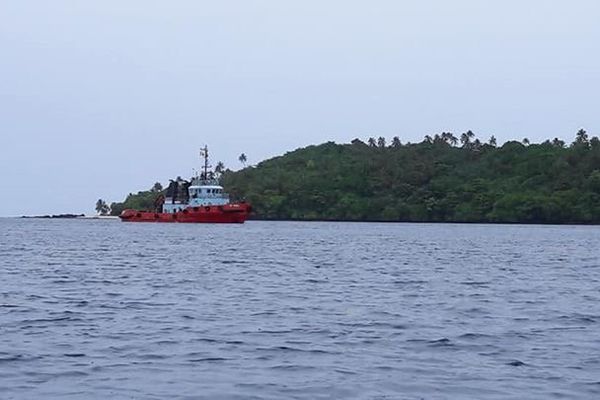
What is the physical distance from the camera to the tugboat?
552 feet

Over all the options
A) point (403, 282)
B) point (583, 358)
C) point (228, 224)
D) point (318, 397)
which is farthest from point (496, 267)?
point (228, 224)

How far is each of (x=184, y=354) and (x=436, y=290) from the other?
61.9ft

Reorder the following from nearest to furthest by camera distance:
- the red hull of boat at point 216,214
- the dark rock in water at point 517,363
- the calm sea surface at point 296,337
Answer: the calm sea surface at point 296,337, the dark rock in water at point 517,363, the red hull of boat at point 216,214

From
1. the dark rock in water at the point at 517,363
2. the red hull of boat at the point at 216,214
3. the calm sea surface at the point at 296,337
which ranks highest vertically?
the red hull of boat at the point at 216,214

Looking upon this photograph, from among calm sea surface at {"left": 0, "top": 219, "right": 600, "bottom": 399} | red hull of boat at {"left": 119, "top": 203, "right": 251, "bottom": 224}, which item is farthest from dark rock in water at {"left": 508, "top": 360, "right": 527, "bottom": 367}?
red hull of boat at {"left": 119, "top": 203, "right": 251, "bottom": 224}

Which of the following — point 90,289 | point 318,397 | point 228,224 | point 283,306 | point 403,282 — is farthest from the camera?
point 228,224

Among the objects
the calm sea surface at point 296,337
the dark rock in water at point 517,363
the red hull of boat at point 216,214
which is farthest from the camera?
the red hull of boat at point 216,214

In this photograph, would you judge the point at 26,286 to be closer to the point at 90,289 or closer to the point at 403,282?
the point at 90,289

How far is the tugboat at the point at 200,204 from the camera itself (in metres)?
168

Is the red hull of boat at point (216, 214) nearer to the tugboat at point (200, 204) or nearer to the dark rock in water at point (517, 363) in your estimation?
the tugboat at point (200, 204)

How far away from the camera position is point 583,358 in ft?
73.1

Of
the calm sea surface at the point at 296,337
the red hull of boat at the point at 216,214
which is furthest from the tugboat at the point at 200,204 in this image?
the calm sea surface at the point at 296,337

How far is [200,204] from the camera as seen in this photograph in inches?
6796

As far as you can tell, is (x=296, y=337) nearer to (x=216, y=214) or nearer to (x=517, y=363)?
(x=517, y=363)
